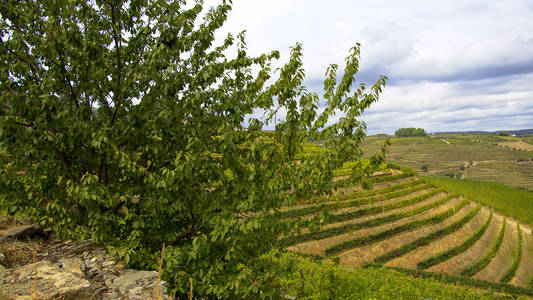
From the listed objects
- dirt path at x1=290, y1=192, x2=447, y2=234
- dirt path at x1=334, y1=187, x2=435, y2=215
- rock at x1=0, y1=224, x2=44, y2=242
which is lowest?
dirt path at x1=290, y1=192, x2=447, y2=234

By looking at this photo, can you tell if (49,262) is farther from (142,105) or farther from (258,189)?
(258,189)

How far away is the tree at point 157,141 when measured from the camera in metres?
4.54

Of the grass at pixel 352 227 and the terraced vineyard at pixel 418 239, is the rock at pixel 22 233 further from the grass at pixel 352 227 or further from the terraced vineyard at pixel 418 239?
the grass at pixel 352 227

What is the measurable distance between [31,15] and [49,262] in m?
4.43

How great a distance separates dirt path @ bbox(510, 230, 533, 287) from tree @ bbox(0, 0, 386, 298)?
1355 inches

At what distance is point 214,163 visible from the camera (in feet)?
15.6

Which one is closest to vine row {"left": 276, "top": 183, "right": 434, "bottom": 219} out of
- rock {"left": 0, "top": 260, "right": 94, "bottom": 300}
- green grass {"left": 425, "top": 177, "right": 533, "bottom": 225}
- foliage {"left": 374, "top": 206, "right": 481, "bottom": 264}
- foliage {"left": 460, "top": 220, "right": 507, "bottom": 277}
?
foliage {"left": 374, "top": 206, "right": 481, "bottom": 264}

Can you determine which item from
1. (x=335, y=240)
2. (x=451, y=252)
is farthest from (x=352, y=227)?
(x=451, y=252)

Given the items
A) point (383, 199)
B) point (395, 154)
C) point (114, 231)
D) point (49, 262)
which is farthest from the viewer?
point (395, 154)

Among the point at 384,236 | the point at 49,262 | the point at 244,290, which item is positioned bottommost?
the point at 384,236

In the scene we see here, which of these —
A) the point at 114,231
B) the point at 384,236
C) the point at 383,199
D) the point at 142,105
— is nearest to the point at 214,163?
the point at 142,105

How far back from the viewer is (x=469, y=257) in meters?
29.2

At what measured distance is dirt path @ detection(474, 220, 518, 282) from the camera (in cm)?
2725

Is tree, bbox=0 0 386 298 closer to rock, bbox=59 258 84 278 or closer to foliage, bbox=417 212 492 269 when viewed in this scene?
rock, bbox=59 258 84 278
